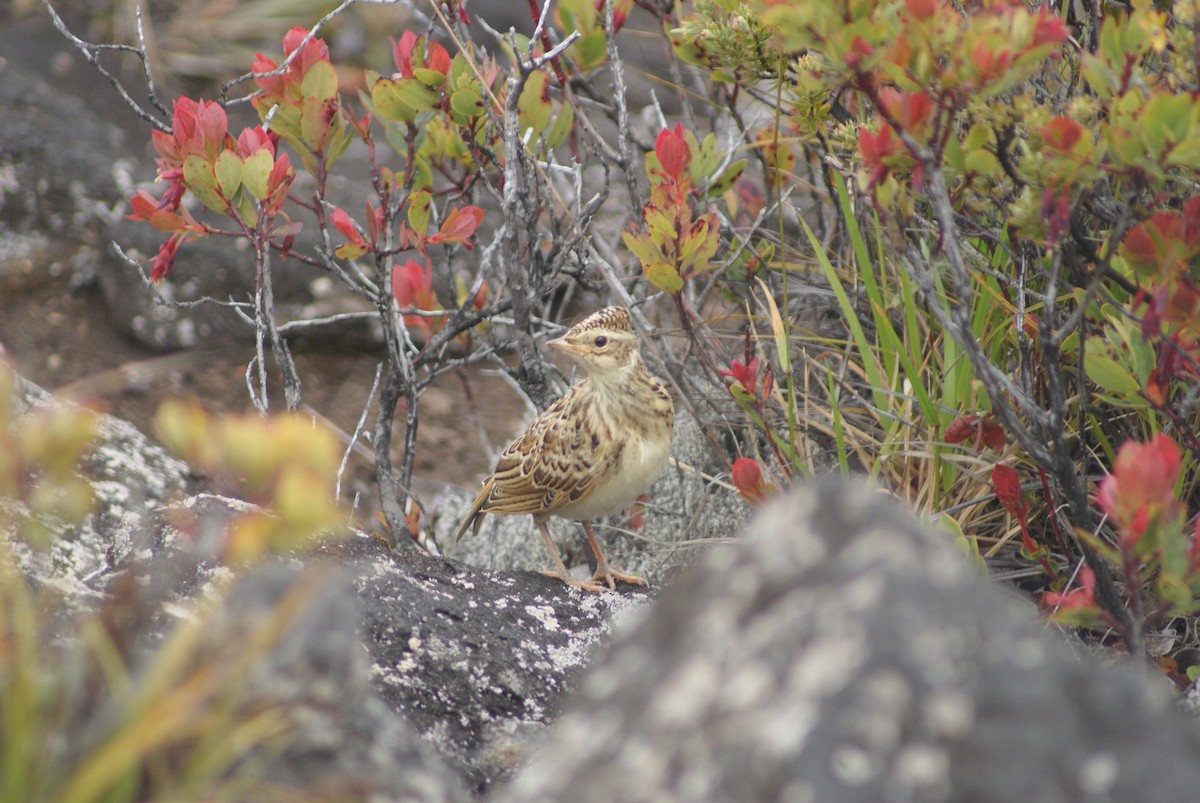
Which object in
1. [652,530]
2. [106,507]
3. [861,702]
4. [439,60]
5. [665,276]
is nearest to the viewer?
[861,702]

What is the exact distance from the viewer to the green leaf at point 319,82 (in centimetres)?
417

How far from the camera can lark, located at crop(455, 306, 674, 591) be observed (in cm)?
463

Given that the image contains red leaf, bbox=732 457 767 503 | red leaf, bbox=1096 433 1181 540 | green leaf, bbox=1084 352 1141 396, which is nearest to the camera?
red leaf, bbox=1096 433 1181 540

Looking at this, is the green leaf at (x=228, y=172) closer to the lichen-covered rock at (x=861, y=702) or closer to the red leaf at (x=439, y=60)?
the red leaf at (x=439, y=60)

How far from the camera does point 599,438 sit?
4.65m

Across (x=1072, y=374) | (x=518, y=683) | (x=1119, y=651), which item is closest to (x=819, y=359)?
(x=1072, y=374)

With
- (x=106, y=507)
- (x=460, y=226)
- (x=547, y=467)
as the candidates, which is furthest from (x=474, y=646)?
(x=106, y=507)

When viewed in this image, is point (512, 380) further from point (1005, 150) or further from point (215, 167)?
point (1005, 150)

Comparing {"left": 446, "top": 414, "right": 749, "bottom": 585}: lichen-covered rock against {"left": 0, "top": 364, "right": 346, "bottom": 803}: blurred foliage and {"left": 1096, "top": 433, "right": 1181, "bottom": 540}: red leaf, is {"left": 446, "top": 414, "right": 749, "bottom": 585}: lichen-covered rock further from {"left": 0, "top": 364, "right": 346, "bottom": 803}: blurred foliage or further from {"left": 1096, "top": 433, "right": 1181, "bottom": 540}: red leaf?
{"left": 0, "top": 364, "right": 346, "bottom": 803}: blurred foliage

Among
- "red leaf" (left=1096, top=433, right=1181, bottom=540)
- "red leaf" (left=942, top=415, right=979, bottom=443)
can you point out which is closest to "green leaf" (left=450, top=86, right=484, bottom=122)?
"red leaf" (left=942, top=415, right=979, bottom=443)

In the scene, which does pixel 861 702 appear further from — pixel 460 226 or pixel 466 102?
pixel 466 102

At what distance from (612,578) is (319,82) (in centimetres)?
224

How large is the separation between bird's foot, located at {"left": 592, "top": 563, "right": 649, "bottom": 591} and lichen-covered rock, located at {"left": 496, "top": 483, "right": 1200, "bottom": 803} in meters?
2.94

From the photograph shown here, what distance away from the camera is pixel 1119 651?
3.74 meters
